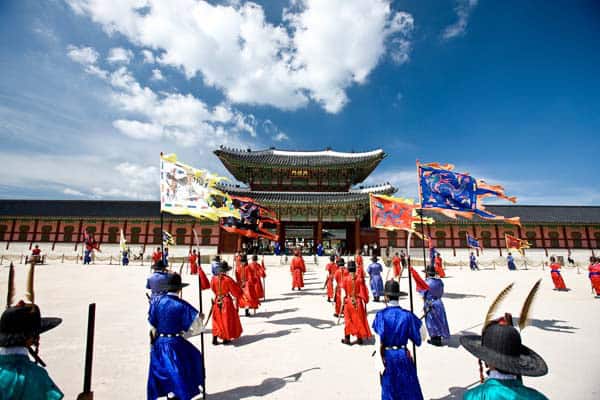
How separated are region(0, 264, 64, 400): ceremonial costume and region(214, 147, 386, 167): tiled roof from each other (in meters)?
25.5

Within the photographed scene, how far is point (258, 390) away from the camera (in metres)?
3.88

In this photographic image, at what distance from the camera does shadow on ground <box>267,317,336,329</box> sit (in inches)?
276

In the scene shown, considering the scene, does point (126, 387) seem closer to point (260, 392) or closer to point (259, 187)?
point (260, 392)

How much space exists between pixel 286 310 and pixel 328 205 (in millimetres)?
17063

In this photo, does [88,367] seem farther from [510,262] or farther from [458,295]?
[510,262]

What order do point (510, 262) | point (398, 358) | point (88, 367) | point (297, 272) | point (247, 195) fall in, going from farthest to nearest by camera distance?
point (247, 195)
point (510, 262)
point (297, 272)
point (398, 358)
point (88, 367)

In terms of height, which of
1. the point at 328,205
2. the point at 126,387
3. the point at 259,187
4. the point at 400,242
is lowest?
the point at 126,387

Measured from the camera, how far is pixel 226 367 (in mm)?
4641

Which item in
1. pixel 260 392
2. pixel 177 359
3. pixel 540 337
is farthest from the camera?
pixel 540 337

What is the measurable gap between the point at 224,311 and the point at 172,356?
8.15 feet

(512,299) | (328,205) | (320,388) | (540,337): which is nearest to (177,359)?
(320,388)

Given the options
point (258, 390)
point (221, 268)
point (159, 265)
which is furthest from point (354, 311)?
point (159, 265)

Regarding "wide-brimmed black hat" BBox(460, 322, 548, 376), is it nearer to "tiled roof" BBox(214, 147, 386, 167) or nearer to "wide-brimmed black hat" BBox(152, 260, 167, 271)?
"wide-brimmed black hat" BBox(152, 260, 167, 271)

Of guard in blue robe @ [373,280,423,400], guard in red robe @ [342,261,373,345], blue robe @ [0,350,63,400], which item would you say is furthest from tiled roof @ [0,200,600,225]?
blue robe @ [0,350,63,400]
